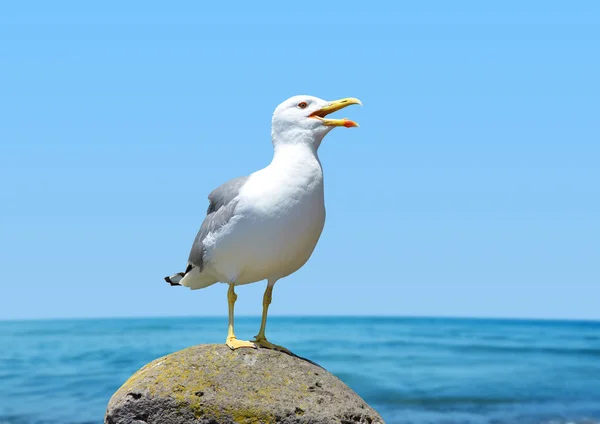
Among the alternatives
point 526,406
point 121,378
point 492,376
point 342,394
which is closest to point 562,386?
point 492,376

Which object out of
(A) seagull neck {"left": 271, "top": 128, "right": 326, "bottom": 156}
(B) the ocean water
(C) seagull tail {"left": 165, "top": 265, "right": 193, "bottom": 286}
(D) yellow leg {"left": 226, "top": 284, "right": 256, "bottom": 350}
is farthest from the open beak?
(B) the ocean water

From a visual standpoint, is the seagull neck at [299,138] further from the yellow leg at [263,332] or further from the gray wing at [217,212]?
the yellow leg at [263,332]

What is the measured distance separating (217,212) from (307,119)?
125cm

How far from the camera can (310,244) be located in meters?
7.72

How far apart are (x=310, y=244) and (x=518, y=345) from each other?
42.2 m

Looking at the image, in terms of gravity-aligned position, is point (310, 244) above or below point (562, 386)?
above

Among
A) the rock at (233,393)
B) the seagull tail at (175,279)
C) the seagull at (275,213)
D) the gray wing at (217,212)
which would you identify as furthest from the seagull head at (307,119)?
the rock at (233,393)

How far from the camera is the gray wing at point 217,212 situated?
7.67 m

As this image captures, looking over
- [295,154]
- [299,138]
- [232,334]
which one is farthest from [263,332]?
[299,138]

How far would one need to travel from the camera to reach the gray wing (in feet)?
25.2

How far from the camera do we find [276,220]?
24.2 feet

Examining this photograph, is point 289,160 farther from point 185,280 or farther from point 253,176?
point 185,280

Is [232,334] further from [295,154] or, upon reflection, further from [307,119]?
[307,119]

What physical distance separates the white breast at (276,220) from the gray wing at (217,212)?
0.39 feet
